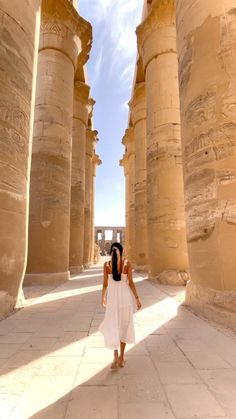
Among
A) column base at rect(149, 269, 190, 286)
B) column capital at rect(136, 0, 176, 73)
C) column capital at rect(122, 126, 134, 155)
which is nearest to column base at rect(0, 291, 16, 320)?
column base at rect(149, 269, 190, 286)

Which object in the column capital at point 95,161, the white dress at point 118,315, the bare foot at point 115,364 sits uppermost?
the column capital at point 95,161

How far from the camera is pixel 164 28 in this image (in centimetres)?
1188

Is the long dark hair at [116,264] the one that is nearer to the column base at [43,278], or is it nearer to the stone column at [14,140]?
the stone column at [14,140]

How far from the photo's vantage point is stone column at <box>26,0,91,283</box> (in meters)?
10.5

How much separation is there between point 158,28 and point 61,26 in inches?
166

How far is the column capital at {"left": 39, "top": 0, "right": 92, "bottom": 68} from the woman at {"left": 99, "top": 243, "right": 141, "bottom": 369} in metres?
11.9

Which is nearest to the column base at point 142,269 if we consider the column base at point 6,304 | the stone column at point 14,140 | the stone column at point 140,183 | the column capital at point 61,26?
the stone column at point 140,183

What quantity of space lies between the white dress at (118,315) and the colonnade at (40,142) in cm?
313

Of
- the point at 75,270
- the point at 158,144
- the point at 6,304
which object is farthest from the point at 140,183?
the point at 6,304

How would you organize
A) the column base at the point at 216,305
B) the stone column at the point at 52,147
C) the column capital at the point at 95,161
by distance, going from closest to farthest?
the column base at the point at 216,305 → the stone column at the point at 52,147 → the column capital at the point at 95,161

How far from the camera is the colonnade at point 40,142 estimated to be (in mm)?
5781

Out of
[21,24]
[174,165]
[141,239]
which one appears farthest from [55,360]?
[141,239]

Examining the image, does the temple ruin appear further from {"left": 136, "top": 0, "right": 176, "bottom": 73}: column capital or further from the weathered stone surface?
the weathered stone surface

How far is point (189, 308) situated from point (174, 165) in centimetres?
620
